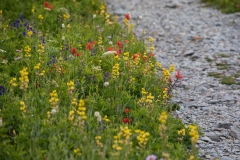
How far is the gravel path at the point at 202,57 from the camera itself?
6.79m

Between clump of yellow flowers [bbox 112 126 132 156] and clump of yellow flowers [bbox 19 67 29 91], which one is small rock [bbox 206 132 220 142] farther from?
clump of yellow flowers [bbox 19 67 29 91]

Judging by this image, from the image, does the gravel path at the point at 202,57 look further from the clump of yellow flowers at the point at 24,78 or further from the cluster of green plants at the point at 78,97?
the clump of yellow flowers at the point at 24,78

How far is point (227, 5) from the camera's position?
14391 mm

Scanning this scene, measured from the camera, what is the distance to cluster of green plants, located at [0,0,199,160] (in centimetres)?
520

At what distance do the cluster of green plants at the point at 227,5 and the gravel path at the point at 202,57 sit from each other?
347mm

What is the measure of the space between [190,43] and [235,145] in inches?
222

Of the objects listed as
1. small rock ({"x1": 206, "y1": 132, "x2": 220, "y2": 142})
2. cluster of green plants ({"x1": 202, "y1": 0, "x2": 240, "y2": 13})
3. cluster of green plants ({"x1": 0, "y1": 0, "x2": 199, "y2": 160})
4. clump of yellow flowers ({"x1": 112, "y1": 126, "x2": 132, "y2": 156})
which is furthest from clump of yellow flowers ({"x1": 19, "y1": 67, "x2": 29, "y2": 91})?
cluster of green plants ({"x1": 202, "y1": 0, "x2": 240, "y2": 13})

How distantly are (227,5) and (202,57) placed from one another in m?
4.83

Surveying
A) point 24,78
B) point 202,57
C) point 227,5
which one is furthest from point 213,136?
point 227,5

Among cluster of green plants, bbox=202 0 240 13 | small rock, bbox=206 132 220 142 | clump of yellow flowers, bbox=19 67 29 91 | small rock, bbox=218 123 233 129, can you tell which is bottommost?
small rock, bbox=206 132 220 142

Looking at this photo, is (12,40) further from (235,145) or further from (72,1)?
(235,145)

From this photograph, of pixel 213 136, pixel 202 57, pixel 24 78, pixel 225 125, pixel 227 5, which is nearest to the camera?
pixel 24 78

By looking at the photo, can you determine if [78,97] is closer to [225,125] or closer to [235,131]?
[225,125]

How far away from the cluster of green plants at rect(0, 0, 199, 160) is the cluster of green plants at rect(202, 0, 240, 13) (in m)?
5.14
